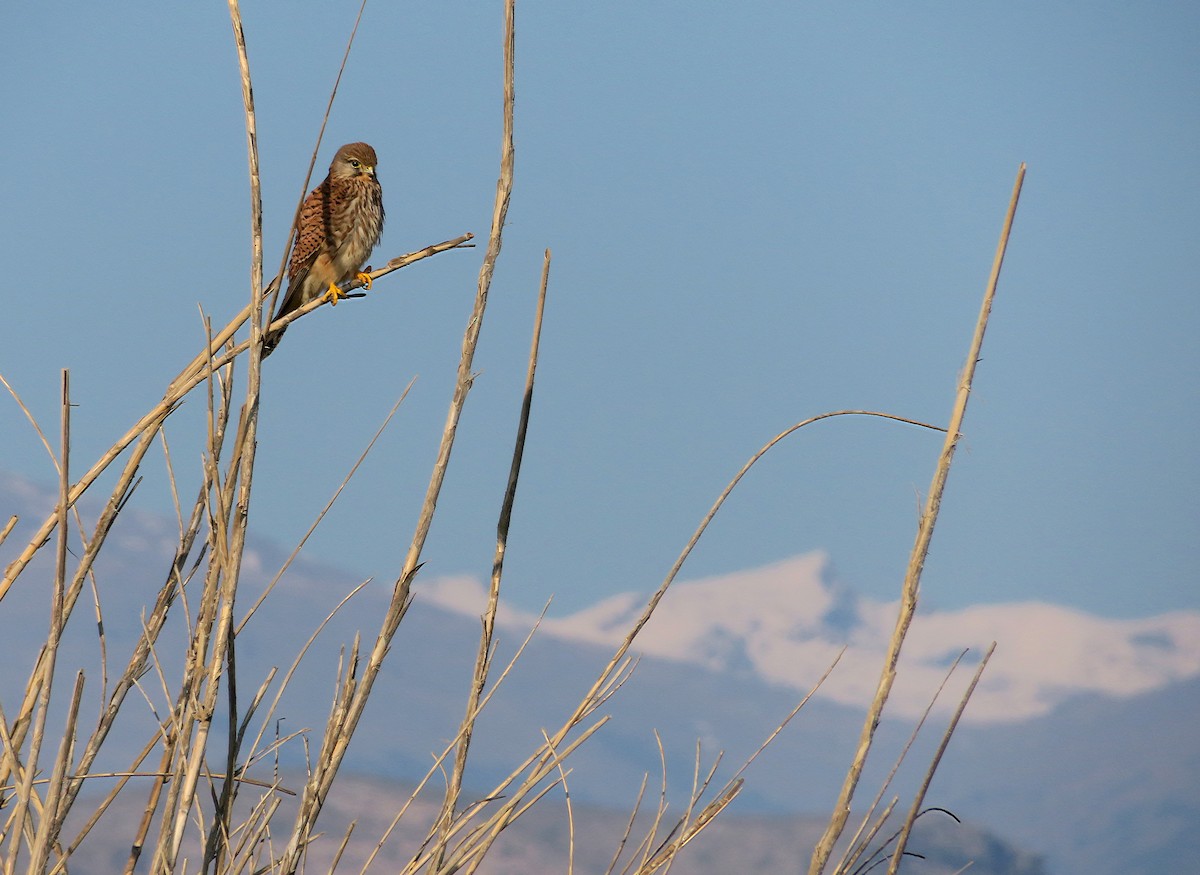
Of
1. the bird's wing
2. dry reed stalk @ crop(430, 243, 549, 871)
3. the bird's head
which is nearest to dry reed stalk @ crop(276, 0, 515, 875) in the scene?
dry reed stalk @ crop(430, 243, 549, 871)

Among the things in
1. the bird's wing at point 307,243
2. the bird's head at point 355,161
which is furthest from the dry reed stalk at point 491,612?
the bird's head at point 355,161

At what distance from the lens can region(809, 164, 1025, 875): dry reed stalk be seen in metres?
1.35

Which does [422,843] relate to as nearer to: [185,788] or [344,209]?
[185,788]

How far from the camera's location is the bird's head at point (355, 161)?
5.49m

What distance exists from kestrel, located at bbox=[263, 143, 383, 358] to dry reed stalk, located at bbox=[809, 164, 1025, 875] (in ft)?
13.4

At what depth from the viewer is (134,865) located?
164 centimetres

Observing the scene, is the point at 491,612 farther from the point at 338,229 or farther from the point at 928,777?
the point at 338,229

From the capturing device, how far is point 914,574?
4.47ft

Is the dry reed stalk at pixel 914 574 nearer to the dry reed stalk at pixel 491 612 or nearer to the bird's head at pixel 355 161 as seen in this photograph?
the dry reed stalk at pixel 491 612

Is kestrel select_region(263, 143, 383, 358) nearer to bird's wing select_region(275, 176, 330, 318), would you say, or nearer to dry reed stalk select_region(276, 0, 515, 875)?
bird's wing select_region(275, 176, 330, 318)

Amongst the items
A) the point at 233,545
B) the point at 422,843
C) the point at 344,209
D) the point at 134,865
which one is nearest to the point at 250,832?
the point at 134,865

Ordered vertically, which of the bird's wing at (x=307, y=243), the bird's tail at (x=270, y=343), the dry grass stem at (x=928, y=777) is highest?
the bird's wing at (x=307, y=243)

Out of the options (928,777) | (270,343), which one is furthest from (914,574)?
(270,343)

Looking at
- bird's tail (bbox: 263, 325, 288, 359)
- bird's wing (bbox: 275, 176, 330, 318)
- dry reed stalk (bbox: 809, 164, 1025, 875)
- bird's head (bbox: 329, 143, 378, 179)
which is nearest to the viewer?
dry reed stalk (bbox: 809, 164, 1025, 875)
